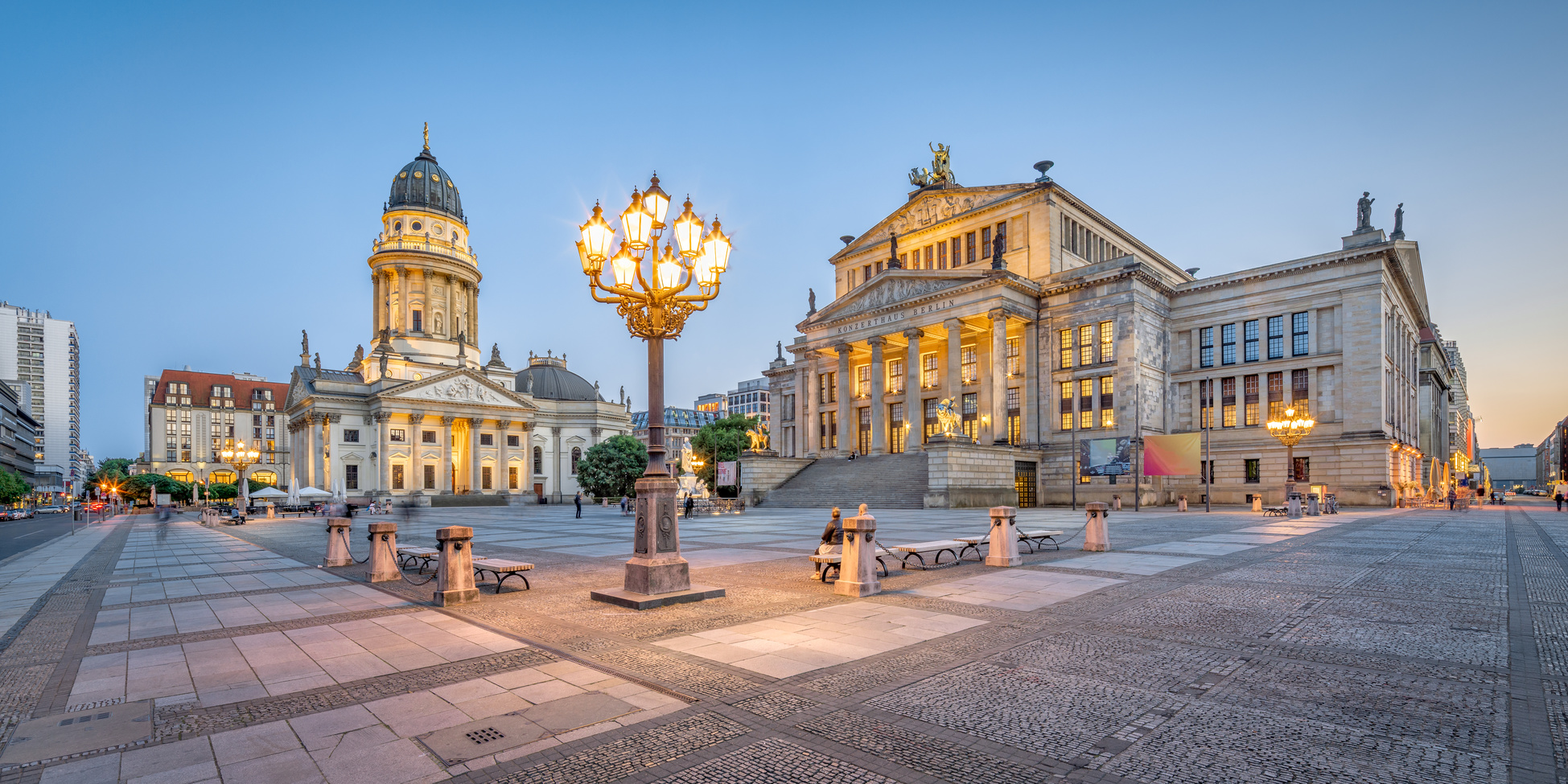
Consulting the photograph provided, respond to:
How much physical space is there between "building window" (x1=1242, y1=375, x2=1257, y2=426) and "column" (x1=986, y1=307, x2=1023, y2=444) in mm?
16106

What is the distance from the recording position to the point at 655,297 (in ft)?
38.1

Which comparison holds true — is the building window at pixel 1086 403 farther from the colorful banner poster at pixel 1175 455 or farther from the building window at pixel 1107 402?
the colorful banner poster at pixel 1175 455

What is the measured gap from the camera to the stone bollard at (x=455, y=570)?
36.9 ft

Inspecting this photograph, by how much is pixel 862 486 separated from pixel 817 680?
134 ft

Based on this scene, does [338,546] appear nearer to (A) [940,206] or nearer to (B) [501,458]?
(A) [940,206]

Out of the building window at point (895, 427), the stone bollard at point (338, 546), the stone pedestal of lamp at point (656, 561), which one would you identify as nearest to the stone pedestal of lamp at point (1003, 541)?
the stone pedestal of lamp at point (656, 561)

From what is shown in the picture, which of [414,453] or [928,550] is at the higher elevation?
[928,550]

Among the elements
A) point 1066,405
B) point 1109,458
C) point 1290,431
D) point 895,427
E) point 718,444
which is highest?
point 1066,405

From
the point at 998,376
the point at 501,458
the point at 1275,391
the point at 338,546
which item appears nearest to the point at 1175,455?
the point at 998,376

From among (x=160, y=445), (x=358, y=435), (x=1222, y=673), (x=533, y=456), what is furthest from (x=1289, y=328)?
(x=160, y=445)

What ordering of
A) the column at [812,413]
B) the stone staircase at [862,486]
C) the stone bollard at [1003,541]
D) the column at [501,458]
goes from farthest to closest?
the column at [501,458], the column at [812,413], the stone staircase at [862,486], the stone bollard at [1003,541]

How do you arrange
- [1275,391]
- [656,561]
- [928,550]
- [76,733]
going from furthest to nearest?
[1275,391], [928,550], [656,561], [76,733]

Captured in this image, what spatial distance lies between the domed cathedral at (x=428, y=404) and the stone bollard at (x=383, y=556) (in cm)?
6236

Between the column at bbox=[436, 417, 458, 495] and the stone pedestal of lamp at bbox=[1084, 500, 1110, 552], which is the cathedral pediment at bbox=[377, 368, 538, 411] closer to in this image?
the column at bbox=[436, 417, 458, 495]
